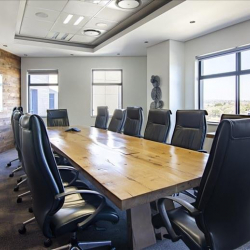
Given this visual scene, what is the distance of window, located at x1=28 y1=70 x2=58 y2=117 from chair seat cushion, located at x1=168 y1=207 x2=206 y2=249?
21.7 feet

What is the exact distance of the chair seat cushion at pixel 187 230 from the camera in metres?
1.18

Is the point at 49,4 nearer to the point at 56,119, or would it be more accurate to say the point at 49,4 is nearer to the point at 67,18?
the point at 67,18

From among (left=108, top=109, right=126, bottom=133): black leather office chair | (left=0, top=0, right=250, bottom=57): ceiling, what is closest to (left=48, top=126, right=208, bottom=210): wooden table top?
(left=108, top=109, right=126, bottom=133): black leather office chair

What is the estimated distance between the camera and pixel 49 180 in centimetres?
127

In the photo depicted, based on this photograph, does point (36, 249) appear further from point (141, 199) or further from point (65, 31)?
point (65, 31)

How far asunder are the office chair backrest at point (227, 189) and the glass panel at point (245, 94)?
3.96m

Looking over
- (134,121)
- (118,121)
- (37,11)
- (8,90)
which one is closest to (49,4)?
(37,11)

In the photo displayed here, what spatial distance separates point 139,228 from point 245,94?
390cm

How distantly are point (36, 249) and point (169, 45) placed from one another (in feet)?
16.1

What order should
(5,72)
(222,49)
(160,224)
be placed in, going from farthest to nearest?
(5,72) → (222,49) → (160,224)

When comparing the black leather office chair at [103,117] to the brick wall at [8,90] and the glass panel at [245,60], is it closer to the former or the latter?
the brick wall at [8,90]

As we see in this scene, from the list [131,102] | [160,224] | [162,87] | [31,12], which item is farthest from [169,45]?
[160,224]

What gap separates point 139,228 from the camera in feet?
5.89

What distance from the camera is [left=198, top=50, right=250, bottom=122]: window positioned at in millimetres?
4609
